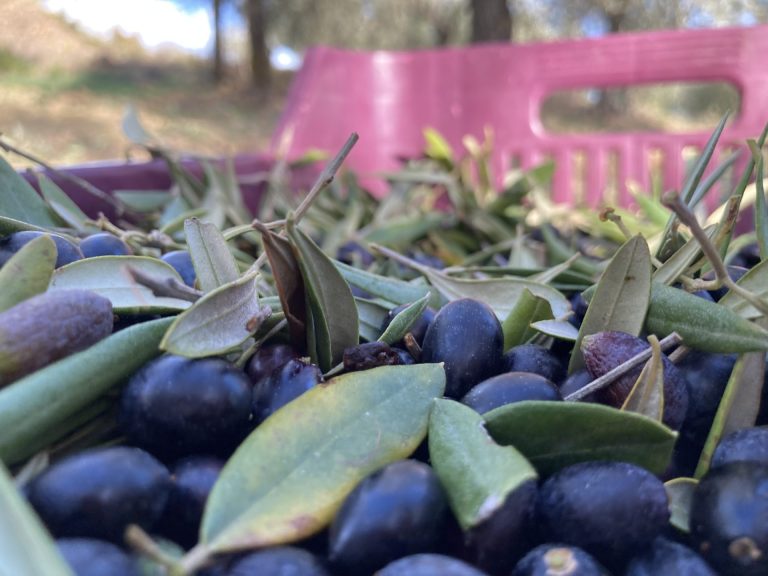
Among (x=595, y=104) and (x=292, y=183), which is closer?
(x=292, y=183)

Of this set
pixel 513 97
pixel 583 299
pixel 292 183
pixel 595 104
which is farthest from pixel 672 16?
pixel 583 299

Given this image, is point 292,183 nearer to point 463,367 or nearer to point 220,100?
point 463,367

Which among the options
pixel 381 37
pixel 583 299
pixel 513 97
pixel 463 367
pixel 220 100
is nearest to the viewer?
pixel 463 367

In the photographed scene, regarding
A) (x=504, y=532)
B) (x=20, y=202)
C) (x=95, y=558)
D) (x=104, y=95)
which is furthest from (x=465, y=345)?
(x=104, y=95)

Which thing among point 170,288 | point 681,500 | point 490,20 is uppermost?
point 490,20

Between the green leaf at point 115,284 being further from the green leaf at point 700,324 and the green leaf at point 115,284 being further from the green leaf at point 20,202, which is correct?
the green leaf at point 700,324

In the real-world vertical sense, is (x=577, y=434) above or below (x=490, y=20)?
below

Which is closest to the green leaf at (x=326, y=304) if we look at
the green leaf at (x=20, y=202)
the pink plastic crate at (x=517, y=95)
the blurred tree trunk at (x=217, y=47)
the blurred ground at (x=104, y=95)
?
the green leaf at (x=20, y=202)

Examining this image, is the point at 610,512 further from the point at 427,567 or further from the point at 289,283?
the point at 289,283

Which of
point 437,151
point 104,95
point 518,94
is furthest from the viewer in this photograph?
point 104,95
